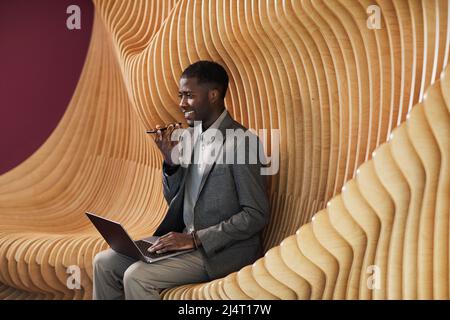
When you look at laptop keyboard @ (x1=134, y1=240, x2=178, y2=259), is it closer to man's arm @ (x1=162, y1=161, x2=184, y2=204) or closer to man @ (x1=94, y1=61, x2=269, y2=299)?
man @ (x1=94, y1=61, x2=269, y2=299)

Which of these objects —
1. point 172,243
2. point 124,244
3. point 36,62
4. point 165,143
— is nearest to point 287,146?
point 165,143

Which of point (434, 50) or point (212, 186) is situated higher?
point (434, 50)

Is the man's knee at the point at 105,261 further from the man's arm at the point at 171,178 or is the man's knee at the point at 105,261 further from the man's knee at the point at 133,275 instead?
the man's arm at the point at 171,178

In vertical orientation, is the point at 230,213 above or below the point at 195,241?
above

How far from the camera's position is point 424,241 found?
10.7ft

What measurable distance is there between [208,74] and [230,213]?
0.75m

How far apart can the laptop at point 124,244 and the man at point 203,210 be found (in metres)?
0.03

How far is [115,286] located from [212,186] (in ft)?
2.45

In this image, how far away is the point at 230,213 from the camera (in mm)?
4098

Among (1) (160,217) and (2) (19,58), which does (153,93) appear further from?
(2) (19,58)

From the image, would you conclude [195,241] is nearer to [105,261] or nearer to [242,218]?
[242,218]

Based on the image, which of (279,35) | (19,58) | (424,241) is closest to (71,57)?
(19,58)

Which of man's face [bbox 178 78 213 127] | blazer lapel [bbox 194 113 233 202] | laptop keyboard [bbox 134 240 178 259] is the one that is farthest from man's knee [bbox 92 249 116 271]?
man's face [bbox 178 78 213 127]

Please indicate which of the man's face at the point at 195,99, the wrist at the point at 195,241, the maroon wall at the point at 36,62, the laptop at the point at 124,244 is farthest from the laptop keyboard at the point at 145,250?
the maroon wall at the point at 36,62
